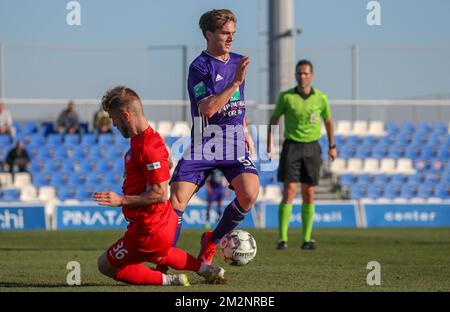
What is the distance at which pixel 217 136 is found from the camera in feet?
29.3

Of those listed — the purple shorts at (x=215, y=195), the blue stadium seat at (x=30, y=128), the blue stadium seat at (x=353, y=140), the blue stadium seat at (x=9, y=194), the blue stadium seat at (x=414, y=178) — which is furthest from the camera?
the blue stadium seat at (x=353, y=140)

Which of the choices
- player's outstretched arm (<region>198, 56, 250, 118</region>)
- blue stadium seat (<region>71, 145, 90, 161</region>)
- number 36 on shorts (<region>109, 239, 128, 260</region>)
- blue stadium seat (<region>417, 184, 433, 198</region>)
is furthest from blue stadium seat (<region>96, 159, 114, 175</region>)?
number 36 on shorts (<region>109, 239, 128, 260</region>)

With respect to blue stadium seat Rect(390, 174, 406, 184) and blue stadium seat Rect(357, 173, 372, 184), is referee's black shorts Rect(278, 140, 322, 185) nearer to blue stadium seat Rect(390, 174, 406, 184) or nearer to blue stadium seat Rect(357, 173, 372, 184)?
blue stadium seat Rect(357, 173, 372, 184)

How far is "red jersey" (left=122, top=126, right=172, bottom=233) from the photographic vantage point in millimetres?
7395

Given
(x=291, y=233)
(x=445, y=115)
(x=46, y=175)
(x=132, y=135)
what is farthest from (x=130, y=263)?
(x=445, y=115)

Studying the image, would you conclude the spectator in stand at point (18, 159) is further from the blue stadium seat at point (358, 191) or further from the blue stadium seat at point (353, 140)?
the blue stadium seat at point (353, 140)

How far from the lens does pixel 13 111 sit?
27453 mm

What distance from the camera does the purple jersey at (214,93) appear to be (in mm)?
8883

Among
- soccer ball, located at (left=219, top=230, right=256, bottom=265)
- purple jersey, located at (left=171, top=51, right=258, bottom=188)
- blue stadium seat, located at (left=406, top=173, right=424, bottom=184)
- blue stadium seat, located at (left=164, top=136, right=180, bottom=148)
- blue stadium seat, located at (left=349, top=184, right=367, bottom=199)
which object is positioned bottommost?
blue stadium seat, located at (left=349, top=184, right=367, bottom=199)

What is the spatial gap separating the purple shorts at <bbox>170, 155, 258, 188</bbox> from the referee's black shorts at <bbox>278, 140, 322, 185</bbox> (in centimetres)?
394

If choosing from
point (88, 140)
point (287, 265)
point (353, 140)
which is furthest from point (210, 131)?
point (353, 140)

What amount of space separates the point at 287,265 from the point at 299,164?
9.75 ft

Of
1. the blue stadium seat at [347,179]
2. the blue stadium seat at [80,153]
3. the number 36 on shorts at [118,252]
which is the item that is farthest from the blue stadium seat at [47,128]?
the number 36 on shorts at [118,252]
